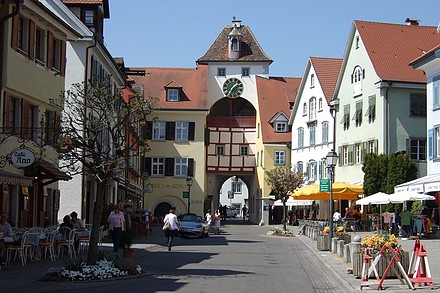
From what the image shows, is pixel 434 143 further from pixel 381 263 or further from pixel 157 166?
pixel 157 166

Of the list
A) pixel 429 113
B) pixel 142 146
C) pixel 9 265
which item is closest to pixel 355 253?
pixel 142 146

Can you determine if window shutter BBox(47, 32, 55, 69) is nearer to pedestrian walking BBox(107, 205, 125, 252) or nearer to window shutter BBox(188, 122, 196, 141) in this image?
pedestrian walking BBox(107, 205, 125, 252)

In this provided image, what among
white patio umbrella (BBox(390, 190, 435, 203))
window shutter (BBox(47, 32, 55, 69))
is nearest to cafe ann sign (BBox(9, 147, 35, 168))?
window shutter (BBox(47, 32, 55, 69))

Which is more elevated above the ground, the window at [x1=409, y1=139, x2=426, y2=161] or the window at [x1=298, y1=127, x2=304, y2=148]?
the window at [x1=298, y1=127, x2=304, y2=148]

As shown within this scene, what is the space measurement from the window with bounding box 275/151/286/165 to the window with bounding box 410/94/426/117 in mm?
25524

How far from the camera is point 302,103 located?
71188mm

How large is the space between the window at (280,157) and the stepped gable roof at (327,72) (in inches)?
456

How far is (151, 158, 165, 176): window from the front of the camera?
7556cm

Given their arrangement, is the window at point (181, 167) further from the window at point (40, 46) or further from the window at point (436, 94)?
the window at point (40, 46)

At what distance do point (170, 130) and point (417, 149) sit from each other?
99.3 ft

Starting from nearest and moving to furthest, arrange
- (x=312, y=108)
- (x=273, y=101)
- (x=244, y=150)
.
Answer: (x=312, y=108) < (x=244, y=150) < (x=273, y=101)

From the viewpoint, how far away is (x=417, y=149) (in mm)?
51375

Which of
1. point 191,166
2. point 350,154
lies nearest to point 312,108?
point 350,154

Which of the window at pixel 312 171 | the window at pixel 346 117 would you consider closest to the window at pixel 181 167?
the window at pixel 312 171
